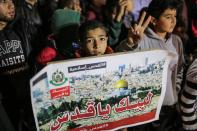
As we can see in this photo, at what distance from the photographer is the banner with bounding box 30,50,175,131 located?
1197 mm

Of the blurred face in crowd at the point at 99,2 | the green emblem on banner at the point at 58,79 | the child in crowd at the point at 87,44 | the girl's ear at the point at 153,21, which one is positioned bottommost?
the green emblem on banner at the point at 58,79

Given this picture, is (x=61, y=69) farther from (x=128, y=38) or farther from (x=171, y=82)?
(x=171, y=82)

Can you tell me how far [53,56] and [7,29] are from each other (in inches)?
6.9

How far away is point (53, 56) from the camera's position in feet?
3.83

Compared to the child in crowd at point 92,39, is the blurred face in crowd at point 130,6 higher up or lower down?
higher up

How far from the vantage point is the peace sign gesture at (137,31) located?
4.20 ft

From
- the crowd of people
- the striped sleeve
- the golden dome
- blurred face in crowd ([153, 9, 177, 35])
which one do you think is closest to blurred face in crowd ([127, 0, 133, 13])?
the crowd of people

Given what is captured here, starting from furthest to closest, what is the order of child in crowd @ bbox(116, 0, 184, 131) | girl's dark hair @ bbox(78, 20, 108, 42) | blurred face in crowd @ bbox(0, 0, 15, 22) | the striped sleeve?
the striped sleeve
child in crowd @ bbox(116, 0, 184, 131)
girl's dark hair @ bbox(78, 20, 108, 42)
blurred face in crowd @ bbox(0, 0, 15, 22)

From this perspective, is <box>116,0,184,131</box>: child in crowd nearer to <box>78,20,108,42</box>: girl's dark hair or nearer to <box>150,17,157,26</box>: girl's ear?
<box>150,17,157,26</box>: girl's ear

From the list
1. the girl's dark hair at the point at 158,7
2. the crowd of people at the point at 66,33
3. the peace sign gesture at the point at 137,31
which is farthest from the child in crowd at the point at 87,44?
the girl's dark hair at the point at 158,7

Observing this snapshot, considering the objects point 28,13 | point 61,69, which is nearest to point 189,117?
point 61,69

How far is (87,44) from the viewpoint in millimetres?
1195

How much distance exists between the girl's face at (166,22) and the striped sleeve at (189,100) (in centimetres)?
20

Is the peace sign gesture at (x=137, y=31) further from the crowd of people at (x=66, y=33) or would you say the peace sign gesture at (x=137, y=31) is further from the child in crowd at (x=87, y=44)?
the child in crowd at (x=87, y=44)
